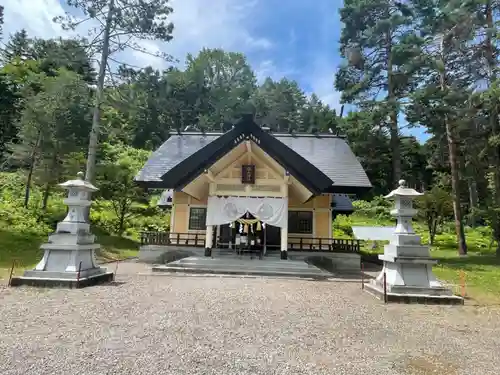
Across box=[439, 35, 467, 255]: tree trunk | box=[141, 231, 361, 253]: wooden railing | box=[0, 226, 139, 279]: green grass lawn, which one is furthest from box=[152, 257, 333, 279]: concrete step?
box=[439, 35, 467, 255]: tree trunk

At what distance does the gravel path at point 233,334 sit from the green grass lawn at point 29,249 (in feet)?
15.0

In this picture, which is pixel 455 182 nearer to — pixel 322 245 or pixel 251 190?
pixel 322 245

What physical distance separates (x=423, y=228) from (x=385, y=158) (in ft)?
21.1

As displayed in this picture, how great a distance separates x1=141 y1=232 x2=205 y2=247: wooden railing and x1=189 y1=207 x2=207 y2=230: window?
15.2 inches

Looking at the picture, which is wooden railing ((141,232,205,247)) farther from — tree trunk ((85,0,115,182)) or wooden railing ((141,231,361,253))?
tree trunk ((85,0,115,182))

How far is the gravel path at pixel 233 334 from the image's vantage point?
A: 381cm

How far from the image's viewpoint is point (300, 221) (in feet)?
52.0

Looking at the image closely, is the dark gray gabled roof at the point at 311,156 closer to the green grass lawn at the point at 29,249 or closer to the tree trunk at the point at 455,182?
the green grass lawn at the point at 29,249

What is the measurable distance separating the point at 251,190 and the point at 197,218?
4207mm

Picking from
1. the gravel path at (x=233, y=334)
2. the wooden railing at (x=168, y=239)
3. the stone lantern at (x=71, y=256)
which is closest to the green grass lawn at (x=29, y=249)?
the wooden railing at (x=168, y=239)

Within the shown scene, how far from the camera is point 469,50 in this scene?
17094 mm

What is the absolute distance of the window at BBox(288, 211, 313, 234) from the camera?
15789mm

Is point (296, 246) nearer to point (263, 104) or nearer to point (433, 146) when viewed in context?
point (433, 146)

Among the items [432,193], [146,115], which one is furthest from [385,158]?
[146,115]
